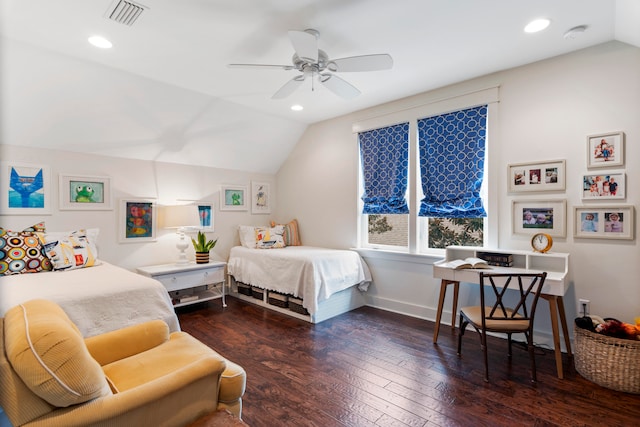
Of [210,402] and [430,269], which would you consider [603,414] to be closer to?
[430,269]

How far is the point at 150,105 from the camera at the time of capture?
11.5ft

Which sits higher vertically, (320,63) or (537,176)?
(320,63)

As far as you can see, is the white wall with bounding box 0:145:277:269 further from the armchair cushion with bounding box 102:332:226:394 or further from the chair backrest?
the chair backrest

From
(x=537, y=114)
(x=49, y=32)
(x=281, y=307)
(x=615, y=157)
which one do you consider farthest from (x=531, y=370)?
(x=49, y=32)

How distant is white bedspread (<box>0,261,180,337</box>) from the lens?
6.80 feet

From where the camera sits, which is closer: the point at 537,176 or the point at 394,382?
the point at 394,382

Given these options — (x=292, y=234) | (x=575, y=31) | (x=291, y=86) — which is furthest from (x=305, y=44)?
(x=292, y=234)

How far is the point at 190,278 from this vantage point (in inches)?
153

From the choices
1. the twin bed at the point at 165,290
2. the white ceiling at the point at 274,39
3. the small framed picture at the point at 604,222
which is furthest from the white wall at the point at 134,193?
the small framed picture at the point at 604,222

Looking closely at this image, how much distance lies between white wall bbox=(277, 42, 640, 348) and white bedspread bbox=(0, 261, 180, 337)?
103 inches

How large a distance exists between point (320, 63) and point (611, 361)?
119 inches

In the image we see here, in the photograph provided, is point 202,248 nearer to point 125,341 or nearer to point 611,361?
point 125,341

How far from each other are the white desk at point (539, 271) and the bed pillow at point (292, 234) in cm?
235

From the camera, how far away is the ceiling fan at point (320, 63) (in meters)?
2.12
